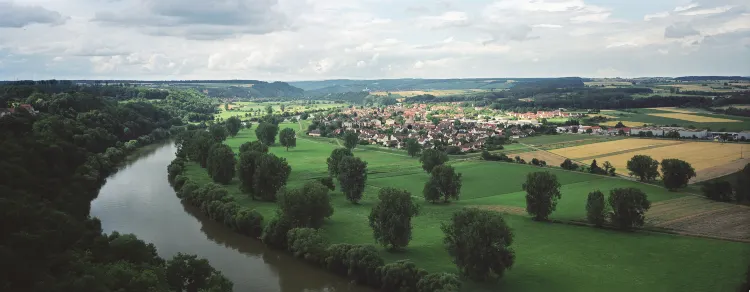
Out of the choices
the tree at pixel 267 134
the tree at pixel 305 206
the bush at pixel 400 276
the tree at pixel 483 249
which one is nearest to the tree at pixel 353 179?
the tree at pixel 305 206

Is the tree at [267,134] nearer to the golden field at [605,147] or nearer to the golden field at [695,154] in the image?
the golden field at [605,147]

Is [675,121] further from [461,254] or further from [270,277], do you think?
[270,277]

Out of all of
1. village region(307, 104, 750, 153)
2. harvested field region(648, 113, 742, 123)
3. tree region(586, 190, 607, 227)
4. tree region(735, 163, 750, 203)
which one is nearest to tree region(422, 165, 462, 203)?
tree region(586, 190, 607, 227)

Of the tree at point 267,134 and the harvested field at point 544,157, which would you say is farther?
the tree at point 267,134

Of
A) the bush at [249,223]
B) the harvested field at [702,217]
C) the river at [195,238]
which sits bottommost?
the river at [195,238]

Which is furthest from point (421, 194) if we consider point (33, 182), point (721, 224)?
point (33, 182)

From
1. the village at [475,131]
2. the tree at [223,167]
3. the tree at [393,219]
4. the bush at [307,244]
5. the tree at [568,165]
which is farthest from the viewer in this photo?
the village at [475,131]

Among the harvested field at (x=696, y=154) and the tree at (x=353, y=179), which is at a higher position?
the harvested field at (x=696, y=154)
